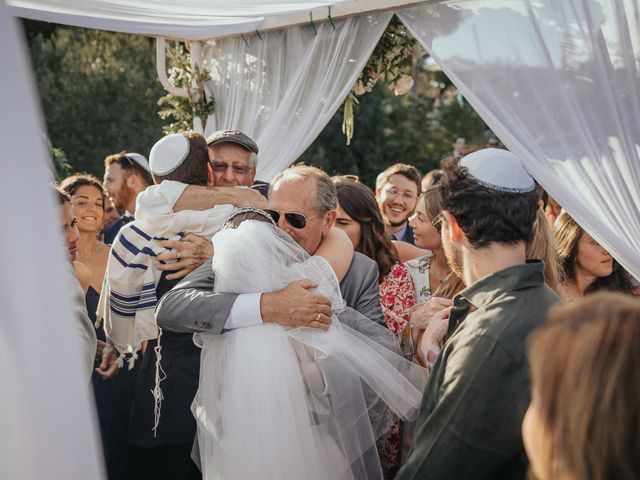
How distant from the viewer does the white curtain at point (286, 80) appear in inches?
190

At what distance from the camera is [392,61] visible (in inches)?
192

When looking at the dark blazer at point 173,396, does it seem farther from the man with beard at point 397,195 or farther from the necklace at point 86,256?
the man with beard at point 397,195

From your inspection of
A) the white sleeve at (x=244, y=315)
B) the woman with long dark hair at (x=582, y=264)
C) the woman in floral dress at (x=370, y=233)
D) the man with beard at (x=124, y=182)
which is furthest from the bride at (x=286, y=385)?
the man with beard at (x=124, y=182)

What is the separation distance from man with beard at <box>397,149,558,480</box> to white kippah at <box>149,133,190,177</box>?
63.8 inches

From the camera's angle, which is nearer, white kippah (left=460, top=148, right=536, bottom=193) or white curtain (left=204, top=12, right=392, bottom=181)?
white kippah (left=460, top=148, right=536, bottom=193)

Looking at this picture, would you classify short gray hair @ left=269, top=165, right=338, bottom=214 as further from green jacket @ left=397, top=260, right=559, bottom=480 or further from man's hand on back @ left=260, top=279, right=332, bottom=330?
green jacket @ left=397, top=260, right=559, bottom=480

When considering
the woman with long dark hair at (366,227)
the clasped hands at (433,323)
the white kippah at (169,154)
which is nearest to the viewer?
the clasped hands at (433,323)

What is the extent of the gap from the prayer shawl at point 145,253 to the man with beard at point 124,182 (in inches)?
127

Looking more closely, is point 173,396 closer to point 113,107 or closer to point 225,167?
point 225,167

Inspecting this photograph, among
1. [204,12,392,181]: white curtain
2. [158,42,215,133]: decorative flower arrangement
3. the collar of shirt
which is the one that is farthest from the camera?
[158,42,215,133]: decorative flower arrangement

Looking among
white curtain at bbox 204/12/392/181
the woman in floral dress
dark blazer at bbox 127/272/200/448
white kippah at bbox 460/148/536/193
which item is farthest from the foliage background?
white kippah at bbox 460/148/536/193

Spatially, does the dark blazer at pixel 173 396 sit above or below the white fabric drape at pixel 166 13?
below

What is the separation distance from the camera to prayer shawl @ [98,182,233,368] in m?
3.17

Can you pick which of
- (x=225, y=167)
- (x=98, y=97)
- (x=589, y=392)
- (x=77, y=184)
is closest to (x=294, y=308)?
(x=589, y=392)
